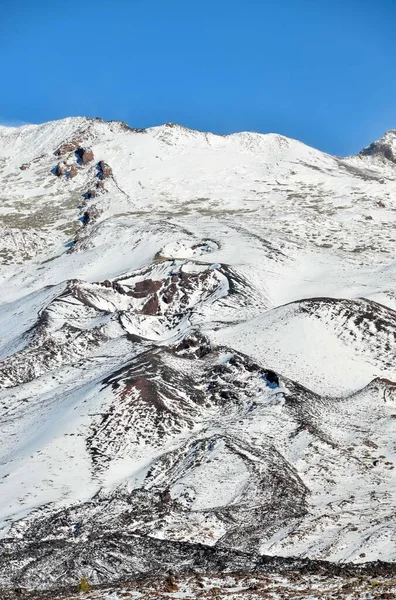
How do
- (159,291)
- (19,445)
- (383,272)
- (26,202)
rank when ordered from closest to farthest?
(19,445)
(159,291)
(383,272)
(26,202)

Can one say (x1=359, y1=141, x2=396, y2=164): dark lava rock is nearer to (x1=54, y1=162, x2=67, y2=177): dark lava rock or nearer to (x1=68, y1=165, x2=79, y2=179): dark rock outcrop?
(x1=68, y1=165, x2=79, y2=179): dark rock outcrop

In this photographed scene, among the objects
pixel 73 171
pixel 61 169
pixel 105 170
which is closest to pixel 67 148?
pixel 61 169

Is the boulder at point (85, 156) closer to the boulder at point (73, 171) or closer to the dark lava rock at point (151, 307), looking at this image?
the boulder at point (73, 171)

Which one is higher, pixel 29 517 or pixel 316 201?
pixel 316 201

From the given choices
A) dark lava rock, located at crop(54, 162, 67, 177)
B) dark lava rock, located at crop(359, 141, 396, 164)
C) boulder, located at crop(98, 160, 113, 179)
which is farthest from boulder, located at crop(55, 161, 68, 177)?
dark lava rock, located at crop(359, 141, 396, 164)

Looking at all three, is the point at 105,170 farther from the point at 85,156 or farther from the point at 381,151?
the point at 381,151

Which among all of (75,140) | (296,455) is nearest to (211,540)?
(296,455)

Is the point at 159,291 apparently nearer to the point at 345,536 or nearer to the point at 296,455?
the point at 296,455

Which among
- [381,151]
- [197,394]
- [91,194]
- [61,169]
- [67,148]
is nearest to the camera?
[197,394]
